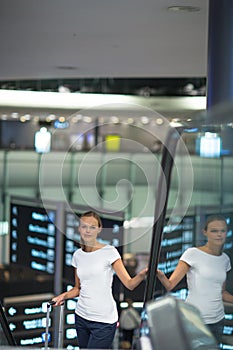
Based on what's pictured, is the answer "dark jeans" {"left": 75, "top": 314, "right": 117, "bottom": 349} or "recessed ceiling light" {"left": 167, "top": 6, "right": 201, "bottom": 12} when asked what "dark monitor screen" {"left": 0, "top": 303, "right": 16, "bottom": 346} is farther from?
"recessed ceiling light" {"left": 167, "top": 6, "right": 201, "bottom": 12}

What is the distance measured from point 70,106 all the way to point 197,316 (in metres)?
16.6

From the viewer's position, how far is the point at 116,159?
1841 centimetres

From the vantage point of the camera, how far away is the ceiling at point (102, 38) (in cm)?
806

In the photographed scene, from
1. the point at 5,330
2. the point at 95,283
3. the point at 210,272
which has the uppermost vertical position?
the point at 210,272

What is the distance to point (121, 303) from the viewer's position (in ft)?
25.7

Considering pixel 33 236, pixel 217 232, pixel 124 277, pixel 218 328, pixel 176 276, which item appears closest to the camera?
pixel 218 328

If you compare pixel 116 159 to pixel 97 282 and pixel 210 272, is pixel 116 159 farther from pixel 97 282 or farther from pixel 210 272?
pixel 210 272

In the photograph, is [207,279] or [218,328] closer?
[218,328]

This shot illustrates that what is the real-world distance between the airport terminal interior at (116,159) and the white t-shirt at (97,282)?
325 millimetres

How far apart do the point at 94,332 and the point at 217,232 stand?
1307 mm

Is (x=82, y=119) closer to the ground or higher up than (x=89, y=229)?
closer to the ground

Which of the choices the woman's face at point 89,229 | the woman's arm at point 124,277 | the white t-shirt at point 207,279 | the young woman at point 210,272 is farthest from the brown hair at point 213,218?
the woman's face at point 89,229

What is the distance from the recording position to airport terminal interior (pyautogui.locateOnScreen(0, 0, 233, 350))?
5.11 meters

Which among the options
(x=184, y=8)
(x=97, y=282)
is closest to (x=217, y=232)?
(x=97, y=282)
